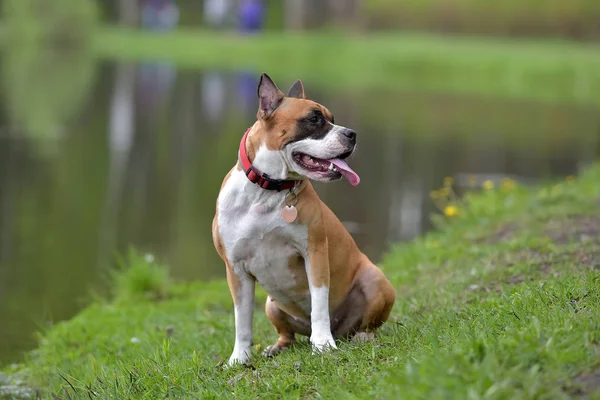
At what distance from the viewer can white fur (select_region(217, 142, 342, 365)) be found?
5.65 m

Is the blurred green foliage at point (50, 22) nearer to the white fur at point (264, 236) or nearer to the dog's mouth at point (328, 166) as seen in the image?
the white fur at point (264, 236)

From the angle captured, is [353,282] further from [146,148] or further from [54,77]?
[54,77]

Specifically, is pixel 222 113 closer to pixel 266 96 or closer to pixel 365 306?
pixel 365 306

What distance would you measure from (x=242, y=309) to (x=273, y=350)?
0.40 metres

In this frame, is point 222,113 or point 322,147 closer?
point 322,147

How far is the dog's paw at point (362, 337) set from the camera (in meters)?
5.76

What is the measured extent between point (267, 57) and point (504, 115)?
701 inches

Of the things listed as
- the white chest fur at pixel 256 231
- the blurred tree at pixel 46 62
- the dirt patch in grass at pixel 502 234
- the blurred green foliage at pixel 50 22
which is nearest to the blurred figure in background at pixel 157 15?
the blurred tree at pixel 46 62

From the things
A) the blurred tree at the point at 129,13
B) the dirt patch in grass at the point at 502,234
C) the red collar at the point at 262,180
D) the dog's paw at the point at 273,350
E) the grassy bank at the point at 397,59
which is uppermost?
the red collar at the point at 262,180

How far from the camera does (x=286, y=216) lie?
560 centimetres

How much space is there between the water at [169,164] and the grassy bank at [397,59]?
3387mm

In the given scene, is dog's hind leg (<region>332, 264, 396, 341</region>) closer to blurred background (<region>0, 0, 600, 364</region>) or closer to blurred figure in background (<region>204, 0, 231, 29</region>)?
blurred background (<region>0, 0, 600, 364</region>)

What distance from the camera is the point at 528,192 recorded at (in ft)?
40.0

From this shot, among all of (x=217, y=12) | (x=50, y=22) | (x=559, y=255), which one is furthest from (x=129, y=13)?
(x=559, y=255)
